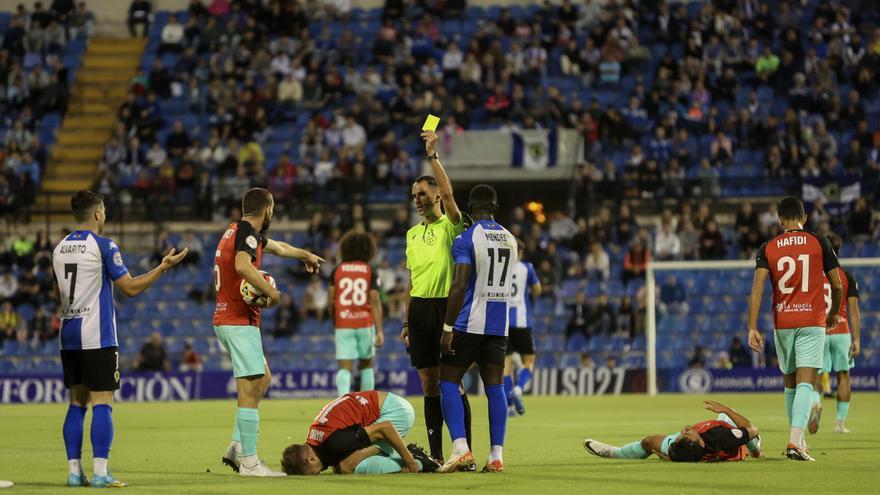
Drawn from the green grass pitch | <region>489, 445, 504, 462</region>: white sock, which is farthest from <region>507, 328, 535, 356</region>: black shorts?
<region>489, 445, 504, 462</region>: white sock

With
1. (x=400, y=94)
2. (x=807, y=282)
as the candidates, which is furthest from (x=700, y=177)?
(x=807, y=282)

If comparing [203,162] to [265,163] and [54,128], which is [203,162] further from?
[54,128]

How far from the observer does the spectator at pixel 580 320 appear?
28.6m

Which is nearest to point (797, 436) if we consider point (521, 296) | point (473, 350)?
point (473, 350)

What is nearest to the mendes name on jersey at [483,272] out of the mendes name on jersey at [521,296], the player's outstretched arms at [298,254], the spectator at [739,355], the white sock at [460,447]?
the white sock at [460,447]

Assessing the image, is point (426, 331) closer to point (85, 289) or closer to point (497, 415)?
point (497, 415)

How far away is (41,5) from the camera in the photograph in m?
38.3

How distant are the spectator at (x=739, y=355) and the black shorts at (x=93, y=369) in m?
19.2

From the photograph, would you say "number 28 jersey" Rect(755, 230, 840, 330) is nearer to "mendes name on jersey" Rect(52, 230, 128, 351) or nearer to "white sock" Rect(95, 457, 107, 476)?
"mendes name on jersey" Rect(52, 230, 128, 351)

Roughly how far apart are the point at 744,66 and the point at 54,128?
1786cm

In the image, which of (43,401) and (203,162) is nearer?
(43,401)

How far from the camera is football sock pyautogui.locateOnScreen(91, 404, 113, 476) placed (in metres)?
9.98

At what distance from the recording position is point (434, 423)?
11.5m

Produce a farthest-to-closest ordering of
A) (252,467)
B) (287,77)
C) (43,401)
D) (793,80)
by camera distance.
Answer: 1. (287,77)
2. (793,80)
3. (43,401)
4. (252,467)
